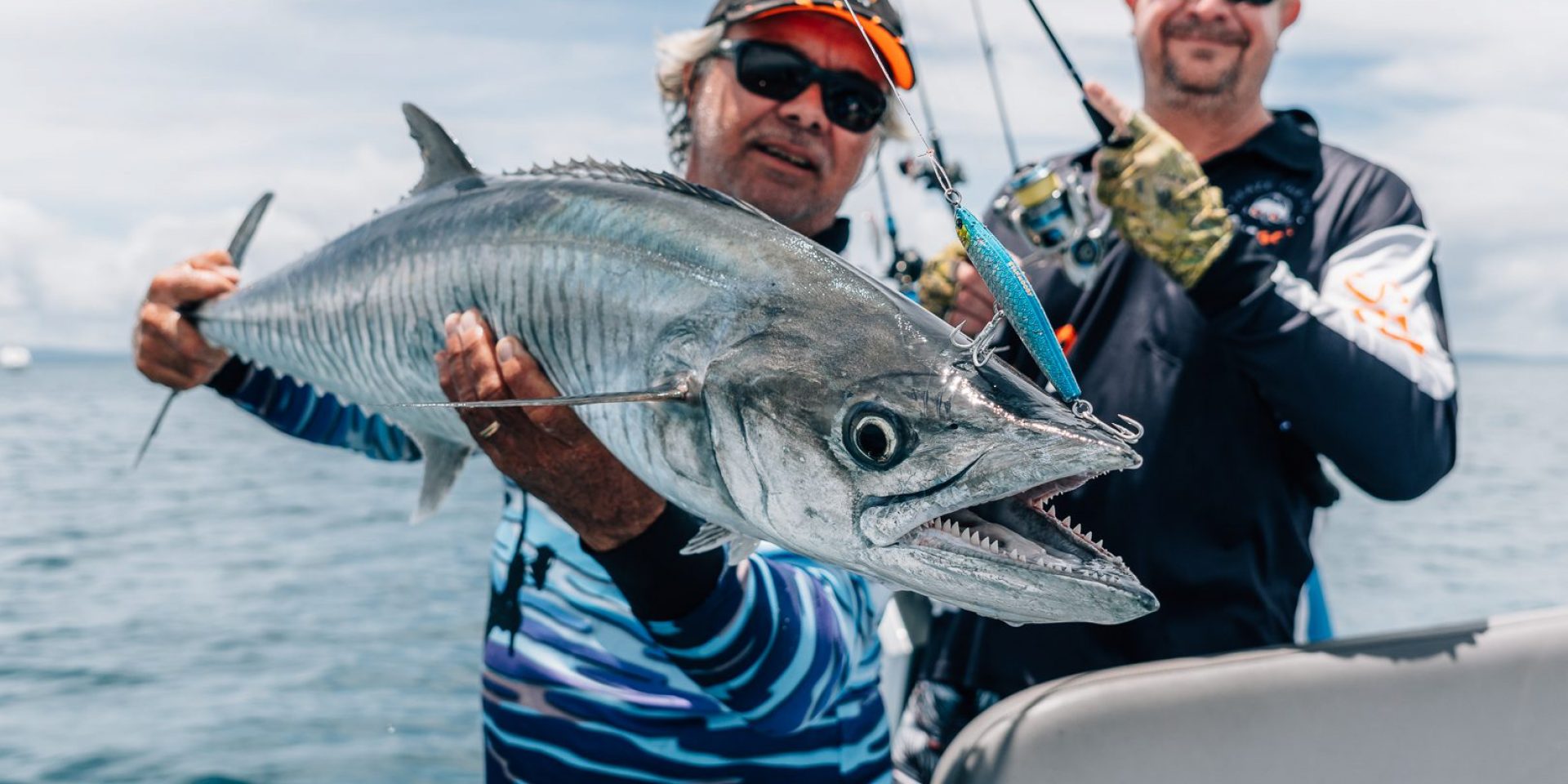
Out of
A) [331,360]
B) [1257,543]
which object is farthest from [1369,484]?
[331,360]

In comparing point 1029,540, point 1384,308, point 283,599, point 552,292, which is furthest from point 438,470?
point 283,599

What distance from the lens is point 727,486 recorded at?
1317mm

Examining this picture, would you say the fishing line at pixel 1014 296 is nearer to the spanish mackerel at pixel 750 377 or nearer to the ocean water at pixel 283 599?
the spanish mackerel at pixel 750 377

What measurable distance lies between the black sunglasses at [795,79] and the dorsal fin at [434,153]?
2.05 ft

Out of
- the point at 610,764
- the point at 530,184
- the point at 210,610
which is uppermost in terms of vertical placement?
the point at 530,184

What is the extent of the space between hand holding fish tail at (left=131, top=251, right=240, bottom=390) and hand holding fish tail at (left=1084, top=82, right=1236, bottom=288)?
6.71 feet

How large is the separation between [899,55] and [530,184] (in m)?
0.98

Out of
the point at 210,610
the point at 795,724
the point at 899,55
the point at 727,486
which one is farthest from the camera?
the point at 210,610

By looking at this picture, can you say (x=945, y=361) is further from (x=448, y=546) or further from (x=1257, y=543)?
(x=448, y=546)

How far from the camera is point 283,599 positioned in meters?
9.47

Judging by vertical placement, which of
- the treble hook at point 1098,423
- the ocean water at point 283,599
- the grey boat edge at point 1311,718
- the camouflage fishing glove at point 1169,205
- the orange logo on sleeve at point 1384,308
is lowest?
the ocean water at point 283,599

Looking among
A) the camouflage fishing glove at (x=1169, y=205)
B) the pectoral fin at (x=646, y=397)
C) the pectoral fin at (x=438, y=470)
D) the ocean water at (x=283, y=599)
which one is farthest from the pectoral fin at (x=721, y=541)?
the ocean water at (x=283, y=599)

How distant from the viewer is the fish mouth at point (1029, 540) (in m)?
1.04

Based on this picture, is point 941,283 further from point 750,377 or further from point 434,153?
point 750,377
